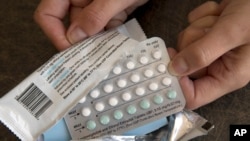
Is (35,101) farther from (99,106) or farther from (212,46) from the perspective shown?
(212,46)

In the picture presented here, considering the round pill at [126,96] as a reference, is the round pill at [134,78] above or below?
above

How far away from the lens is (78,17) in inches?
18.0

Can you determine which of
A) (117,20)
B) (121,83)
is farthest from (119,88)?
(117,20)

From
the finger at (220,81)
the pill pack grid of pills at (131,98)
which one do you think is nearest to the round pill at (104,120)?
the pill pack grid of pills at (131,98)

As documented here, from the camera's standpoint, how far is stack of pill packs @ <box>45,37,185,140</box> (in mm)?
443

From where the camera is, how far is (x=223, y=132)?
479 mm

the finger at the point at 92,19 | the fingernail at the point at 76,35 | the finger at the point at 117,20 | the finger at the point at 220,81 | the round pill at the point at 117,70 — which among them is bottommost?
the finger at the point at 220,81

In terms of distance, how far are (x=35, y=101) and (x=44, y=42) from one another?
→ 143mm

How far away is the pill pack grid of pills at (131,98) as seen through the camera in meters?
0.44

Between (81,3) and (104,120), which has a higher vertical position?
(81,3)

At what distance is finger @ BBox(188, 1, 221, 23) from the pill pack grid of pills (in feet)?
0.30

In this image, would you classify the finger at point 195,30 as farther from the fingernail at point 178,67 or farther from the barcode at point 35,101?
the barcode at point 35,101

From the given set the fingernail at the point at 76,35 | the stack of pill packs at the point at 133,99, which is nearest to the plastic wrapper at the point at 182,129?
the stack of pill packs at the point at 133,99

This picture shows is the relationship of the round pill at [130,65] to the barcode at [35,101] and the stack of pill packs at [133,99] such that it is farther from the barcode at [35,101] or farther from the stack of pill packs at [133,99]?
the barcode at [35,101]
